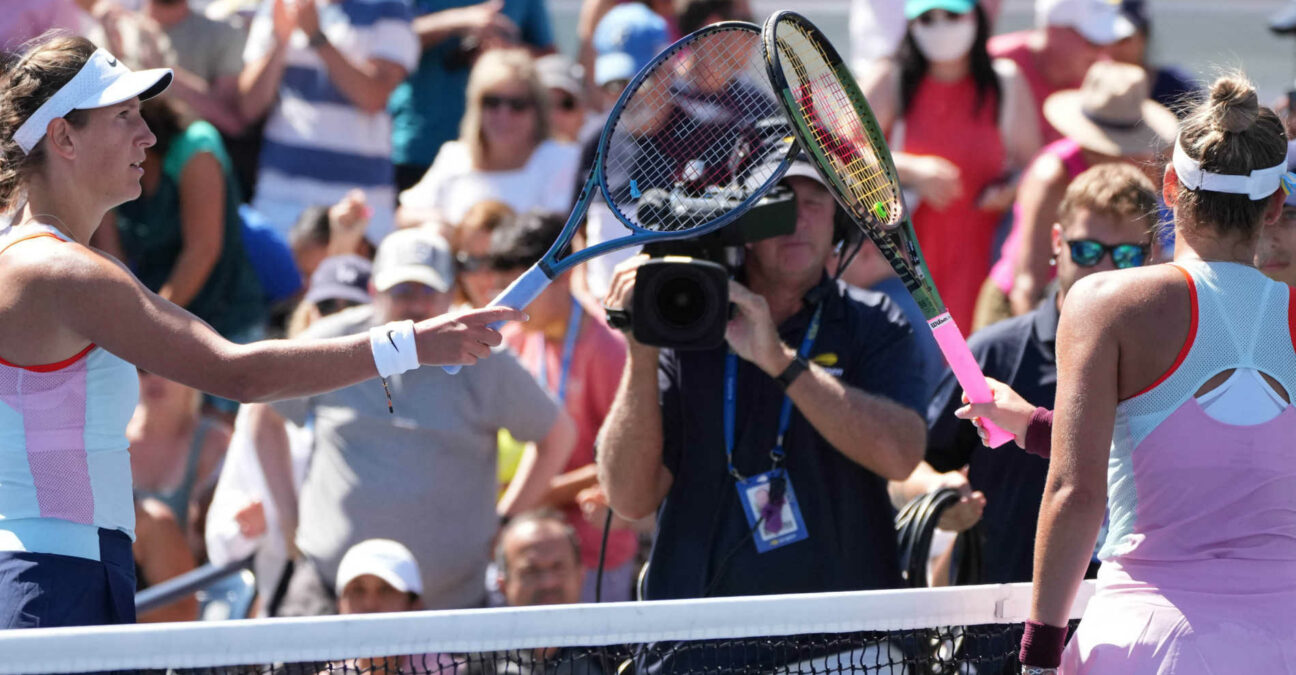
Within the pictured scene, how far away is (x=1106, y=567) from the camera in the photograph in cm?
297

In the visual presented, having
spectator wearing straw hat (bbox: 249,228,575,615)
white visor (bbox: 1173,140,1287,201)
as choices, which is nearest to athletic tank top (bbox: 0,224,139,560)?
spectator wearing straw hat (bbox: 249,228,575,615)

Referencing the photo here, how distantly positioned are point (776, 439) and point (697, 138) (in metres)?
0.78

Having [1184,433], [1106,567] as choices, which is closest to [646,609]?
[1106,567]

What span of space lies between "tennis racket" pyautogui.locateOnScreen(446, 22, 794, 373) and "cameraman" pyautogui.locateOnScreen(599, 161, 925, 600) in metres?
0.20

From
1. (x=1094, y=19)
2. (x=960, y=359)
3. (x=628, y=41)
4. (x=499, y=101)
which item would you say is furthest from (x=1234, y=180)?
(x=628, y=41)

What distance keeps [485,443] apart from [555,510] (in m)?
0.41

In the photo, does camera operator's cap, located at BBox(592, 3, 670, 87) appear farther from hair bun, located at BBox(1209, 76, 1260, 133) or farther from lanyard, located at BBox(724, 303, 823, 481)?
hair bun, located at BBox(1209, 76, 1260, 133)

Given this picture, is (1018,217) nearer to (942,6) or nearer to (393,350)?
(942,6)

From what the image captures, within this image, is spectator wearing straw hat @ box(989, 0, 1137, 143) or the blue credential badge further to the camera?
spectator wearing straw hat @ box(989, 0, 1137, 143)

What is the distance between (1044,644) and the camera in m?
2.84

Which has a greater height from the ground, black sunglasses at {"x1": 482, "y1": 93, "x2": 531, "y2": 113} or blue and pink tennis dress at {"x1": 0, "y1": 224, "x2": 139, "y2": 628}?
blue and pink tennis dress at {"x1": 0, "y1": 224, "x2": 139, "y2": 628}

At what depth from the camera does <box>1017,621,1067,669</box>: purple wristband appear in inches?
112

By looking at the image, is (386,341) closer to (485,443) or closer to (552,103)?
(485,443)

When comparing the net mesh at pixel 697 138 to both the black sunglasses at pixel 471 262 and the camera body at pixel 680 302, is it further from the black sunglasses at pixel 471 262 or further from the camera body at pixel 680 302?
the black sunglasses at pixel 471 262
